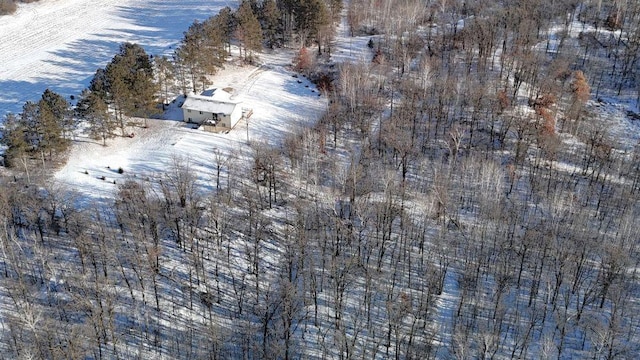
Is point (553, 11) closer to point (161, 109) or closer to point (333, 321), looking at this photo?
point (161, 109)

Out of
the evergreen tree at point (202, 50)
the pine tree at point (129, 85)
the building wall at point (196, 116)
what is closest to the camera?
the pine tree at point (129, 85)

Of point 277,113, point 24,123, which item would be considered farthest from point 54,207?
point 277,113

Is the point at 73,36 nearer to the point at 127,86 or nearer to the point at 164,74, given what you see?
the point at 164,74

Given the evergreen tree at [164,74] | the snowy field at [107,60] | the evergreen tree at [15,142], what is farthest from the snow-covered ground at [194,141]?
the evergreen tree at [15,142]

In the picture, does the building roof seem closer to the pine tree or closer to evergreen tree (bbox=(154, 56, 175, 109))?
the pine tree

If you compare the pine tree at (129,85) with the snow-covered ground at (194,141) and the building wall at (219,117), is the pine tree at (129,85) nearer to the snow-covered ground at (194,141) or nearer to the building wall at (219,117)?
the snow-covered ground at (194,141)
